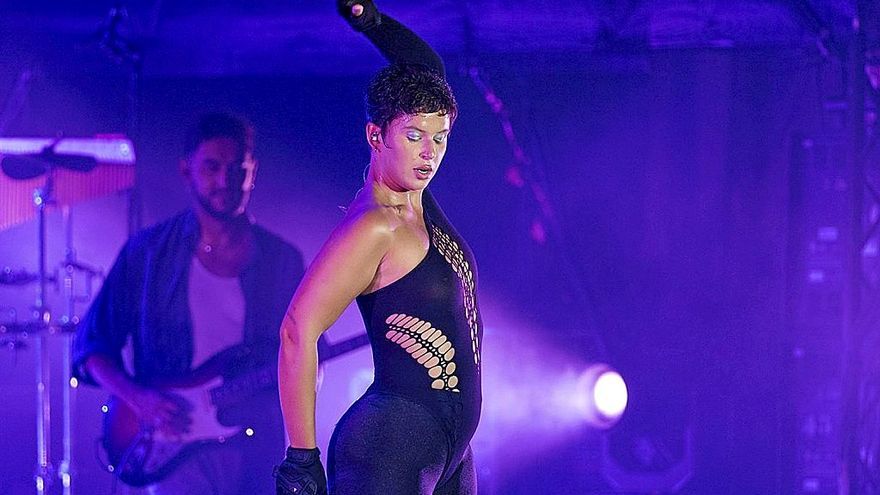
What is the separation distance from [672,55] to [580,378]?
2.45 meters

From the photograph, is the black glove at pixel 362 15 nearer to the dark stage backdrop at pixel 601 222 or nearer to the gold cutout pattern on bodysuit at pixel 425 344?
the gold cutout pattern on bodysuit at pixel 425 344

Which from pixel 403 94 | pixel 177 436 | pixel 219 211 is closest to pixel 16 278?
pixel 219 211

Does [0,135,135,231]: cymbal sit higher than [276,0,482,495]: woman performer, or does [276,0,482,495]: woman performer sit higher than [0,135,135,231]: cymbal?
[0,135,135,231]: cymbal

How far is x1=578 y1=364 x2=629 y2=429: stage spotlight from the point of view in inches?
260

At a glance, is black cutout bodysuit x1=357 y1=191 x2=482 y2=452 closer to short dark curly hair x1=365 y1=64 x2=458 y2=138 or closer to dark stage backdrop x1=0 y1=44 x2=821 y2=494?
short dark curly hair x1=365 y1=64 x2=458 y2=138

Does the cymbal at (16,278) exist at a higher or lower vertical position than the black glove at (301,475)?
higher

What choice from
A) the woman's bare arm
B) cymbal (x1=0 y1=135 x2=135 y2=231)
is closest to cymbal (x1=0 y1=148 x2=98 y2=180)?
cymbal (x1=0 y1=135 x2=135 y2=231)

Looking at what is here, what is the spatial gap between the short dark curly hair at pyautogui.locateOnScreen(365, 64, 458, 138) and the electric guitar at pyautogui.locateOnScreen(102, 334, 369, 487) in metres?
3.35

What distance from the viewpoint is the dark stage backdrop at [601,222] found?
21.8 ft

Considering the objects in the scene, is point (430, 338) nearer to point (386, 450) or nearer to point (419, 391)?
point (419, 391)

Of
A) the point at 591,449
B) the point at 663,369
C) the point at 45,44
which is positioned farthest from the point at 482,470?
the point at 45,44

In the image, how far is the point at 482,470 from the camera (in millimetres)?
6562

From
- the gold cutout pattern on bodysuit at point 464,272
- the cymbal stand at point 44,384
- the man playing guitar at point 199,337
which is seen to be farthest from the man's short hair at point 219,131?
the gold cutout pattern on bodysuit at point 464,272

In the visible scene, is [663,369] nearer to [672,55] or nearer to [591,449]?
[591,449]
